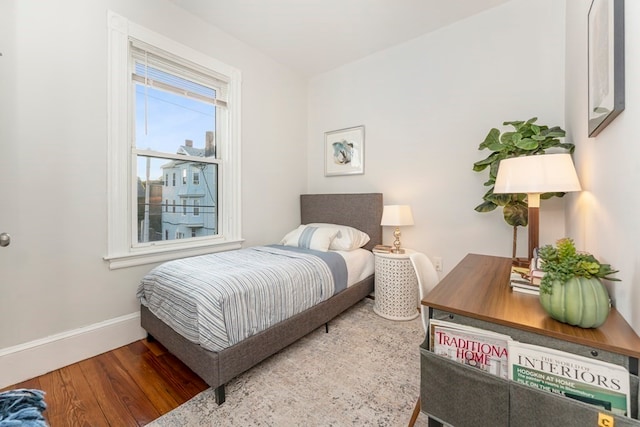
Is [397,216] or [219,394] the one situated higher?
[397,216]

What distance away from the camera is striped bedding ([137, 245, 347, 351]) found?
1.43m

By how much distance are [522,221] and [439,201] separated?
768 millimetres

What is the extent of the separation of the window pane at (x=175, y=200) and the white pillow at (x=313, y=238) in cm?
84

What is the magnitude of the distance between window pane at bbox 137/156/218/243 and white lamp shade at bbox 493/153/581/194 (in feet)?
8.20

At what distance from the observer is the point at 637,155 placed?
2.60ft

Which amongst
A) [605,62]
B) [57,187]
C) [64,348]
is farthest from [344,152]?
[64,348]

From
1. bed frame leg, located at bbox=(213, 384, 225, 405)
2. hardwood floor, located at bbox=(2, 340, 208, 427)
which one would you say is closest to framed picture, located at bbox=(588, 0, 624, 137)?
bed frame leg, located at bbox=(213, 384, 225, 405)

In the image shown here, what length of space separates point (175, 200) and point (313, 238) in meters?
1.35

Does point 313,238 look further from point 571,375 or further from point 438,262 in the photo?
point 571,375

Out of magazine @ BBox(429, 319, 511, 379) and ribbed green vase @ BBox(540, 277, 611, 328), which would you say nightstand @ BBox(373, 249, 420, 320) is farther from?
ribbed green vase @ BBox(540, 277, 611, 328)

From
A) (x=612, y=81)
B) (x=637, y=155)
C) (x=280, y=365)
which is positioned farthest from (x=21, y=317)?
(x=612, y=81)

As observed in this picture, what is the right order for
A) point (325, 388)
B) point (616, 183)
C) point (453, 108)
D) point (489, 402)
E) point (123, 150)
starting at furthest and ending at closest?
point (453, 108) < point (123, 150) < point (325, 388) < point (616, 183) < point (489, 402)

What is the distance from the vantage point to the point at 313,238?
2666 mm

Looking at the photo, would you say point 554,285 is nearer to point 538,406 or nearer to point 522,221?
point 538,406
